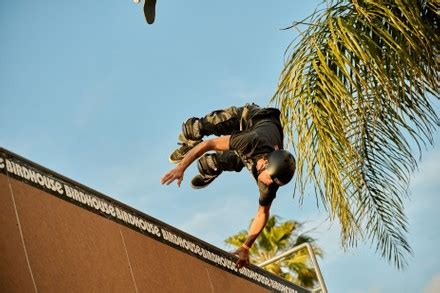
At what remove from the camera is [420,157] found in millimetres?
8992

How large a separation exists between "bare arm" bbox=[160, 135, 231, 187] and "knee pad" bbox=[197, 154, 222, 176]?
105 centimetres

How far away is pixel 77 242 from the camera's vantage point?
718cm

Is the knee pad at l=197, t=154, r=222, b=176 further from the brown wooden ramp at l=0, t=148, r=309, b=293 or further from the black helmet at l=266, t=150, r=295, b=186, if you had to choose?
the black helmet at l=266, t=150, r=295, b=186

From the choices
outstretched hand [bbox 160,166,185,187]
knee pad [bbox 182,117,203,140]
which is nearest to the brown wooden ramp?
outstretched hand [bbox 160,166,185,187]

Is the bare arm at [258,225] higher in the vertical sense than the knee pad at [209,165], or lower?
lower

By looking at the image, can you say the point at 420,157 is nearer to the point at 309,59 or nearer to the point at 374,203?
the point at 374,203

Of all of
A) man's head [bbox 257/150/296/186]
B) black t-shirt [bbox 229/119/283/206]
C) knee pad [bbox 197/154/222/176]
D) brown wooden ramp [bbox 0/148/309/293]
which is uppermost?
knee pad [bbox 197/154/222/176]

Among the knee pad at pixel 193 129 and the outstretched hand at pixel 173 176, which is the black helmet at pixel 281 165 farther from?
the knee pad at pixel 193 129

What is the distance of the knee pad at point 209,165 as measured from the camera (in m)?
9.73

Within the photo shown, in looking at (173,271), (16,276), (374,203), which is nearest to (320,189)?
(374,203)

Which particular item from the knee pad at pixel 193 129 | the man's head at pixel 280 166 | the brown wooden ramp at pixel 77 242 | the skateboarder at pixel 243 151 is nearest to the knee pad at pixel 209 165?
the skateboarder at pixel 243 151

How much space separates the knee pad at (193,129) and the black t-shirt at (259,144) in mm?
764

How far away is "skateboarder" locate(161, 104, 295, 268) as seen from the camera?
8.29 metres

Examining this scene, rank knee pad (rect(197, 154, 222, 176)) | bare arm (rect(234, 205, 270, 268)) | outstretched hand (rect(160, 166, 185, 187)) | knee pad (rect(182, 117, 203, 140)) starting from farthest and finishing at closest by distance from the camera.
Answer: knee pad (rect(197, 154, 222, 176))
knee pad (rect(182, 117, 203, 140))
bare arm (rect(234, 205, 270, 268))
outstretched hand (rect(160, 166, 185, 187))
